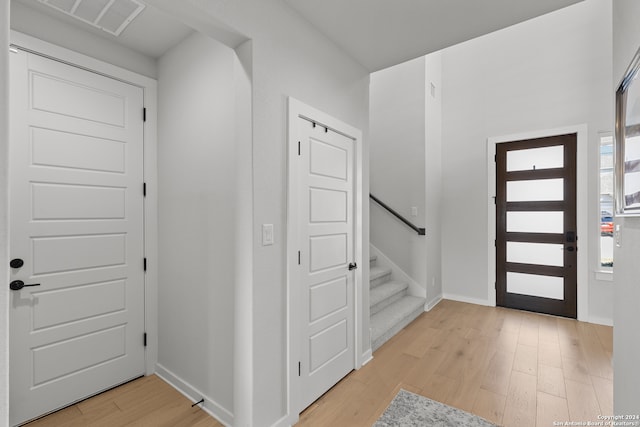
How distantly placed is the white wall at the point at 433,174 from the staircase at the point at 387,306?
424 millimetres

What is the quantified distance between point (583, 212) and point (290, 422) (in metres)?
4.12

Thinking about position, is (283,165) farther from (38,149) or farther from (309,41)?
(38,149)

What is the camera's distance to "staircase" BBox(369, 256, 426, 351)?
315 centimetres

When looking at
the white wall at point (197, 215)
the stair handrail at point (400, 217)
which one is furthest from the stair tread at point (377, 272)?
the white wall at point (197, 215)

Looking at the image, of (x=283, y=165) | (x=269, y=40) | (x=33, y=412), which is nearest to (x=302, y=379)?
(x=283, y=165)

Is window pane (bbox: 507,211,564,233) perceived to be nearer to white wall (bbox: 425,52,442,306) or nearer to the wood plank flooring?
white wall (bbox: 425,52,442,306)

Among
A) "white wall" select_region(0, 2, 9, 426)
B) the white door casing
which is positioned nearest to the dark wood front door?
the white door casing

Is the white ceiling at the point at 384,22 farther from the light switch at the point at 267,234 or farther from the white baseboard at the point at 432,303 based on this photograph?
the white baseboard at the point at 432,303

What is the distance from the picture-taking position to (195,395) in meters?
2.16

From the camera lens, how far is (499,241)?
4.21m

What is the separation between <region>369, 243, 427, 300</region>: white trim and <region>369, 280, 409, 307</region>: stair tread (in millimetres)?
75

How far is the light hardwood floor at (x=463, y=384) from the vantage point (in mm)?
1986

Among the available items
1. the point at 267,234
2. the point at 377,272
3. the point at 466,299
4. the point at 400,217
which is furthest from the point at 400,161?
the point at 267,234

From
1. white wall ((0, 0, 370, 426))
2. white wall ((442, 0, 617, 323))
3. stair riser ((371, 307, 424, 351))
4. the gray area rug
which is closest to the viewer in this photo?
white wall ((0, 0, 370, 426))
